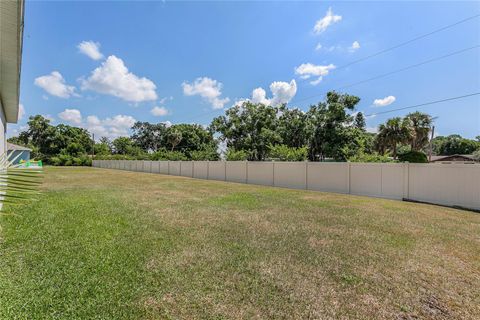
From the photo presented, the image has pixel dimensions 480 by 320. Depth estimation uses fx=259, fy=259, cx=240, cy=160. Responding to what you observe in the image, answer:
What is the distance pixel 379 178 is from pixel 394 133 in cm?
1873

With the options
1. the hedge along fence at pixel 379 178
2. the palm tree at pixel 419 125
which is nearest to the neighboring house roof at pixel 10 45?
the hedge along fence at pixel 379 178

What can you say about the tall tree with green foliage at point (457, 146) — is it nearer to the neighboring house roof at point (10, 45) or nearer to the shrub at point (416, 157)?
the shrub at point (416, 157)

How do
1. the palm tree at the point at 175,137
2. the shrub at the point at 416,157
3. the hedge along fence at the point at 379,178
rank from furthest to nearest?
the palm tree at the point at 175,137 → the shrub at the point at 416,157 → the hedge along fence at the point at 379,178

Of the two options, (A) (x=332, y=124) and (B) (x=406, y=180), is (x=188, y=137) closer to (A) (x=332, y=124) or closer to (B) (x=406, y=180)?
(A) (x=332, y=124)

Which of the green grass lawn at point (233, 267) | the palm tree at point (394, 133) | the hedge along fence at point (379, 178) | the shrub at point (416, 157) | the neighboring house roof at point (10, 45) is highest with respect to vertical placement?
the palm tree at point (394, 133)

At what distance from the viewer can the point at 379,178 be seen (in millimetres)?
11148

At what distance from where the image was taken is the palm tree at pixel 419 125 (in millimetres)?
24812

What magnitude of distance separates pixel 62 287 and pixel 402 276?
4281 millimetres

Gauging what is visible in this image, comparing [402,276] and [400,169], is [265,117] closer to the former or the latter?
[400,169]

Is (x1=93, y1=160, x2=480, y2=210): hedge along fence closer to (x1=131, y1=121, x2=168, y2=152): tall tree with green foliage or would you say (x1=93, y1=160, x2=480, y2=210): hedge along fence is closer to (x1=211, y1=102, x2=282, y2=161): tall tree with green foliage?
(x1=211, y1=102, x2=282, y2=161): tall tree with green foliage

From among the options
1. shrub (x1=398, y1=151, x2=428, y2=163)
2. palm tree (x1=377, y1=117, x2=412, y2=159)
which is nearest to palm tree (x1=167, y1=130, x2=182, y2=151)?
palm tree (x1=377, y1=117, x2=412, y2=159)

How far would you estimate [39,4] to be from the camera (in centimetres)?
614

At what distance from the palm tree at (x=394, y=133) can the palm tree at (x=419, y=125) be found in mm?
406

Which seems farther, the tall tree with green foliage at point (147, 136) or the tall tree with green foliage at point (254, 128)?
the tall tree with green foliage at point (147, 136)
